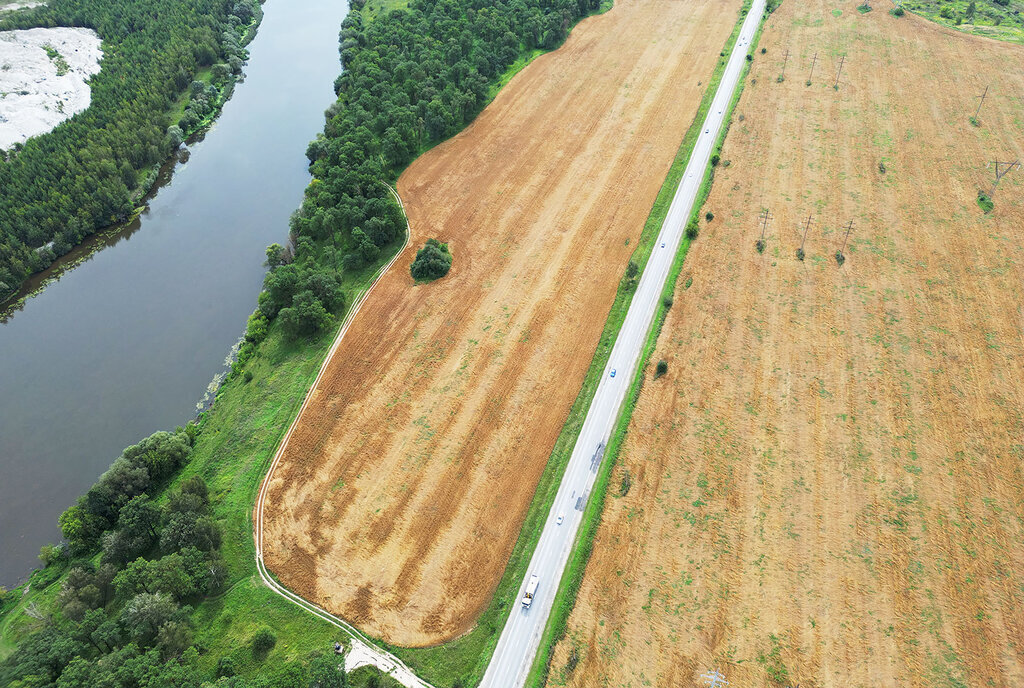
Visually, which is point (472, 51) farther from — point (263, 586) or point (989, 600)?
point (989, 600)

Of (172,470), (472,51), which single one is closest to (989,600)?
(172,470)

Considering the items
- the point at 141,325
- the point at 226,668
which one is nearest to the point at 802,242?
the point at 226,668

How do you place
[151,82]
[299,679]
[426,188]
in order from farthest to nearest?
[151,82]
[426,188]
[299,679]

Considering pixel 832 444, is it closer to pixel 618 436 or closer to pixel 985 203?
pixel 618 436

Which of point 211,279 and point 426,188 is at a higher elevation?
point 426,188

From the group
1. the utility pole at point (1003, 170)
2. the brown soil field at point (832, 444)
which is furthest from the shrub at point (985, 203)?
the utility pole at point (1003, 170)

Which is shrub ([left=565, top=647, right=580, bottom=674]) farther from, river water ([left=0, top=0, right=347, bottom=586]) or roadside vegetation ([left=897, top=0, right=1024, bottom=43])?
roadside vegetation ([left=897, top=0, right=1024, bottom=43])

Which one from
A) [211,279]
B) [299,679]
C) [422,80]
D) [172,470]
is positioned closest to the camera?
[299,679]
